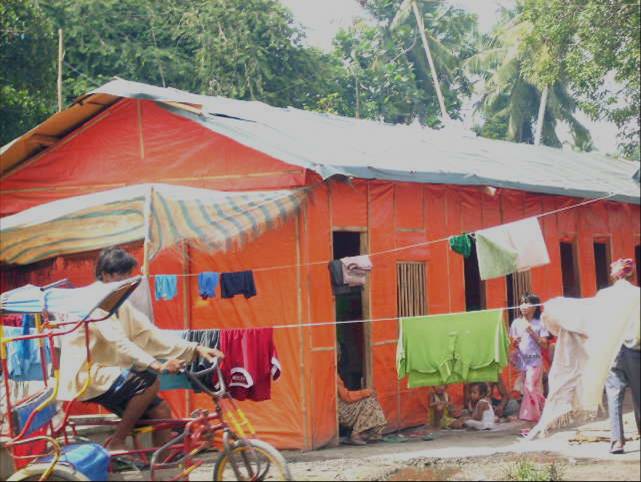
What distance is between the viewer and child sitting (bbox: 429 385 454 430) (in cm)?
1176

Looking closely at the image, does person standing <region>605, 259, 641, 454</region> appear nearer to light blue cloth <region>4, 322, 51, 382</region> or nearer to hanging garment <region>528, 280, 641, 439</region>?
hanging garment <region>528, 280, 641, 439</region>

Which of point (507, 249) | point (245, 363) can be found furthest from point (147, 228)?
point (507, 249)

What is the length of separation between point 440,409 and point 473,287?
2842 mm

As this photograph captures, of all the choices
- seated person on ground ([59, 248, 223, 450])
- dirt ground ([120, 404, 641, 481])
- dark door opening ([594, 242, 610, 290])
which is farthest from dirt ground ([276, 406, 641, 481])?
dark door opening ([594, 242, 610, 290])

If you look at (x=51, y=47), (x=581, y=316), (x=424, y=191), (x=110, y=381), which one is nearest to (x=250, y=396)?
(x=110, y=381)

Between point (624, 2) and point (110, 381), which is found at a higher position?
point (624, 2)

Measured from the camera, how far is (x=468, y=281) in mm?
14469

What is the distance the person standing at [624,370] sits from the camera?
8.03 metres

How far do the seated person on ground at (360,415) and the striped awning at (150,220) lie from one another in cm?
214

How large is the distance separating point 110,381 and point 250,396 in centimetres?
192

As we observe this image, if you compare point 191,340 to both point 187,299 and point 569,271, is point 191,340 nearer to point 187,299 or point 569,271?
point 187,299

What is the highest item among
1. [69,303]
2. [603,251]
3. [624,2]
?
[624,2]

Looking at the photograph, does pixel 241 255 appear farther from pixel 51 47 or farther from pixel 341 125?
pixel 51 47

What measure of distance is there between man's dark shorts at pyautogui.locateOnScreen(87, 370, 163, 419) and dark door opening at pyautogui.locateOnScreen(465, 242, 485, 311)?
7232mm
